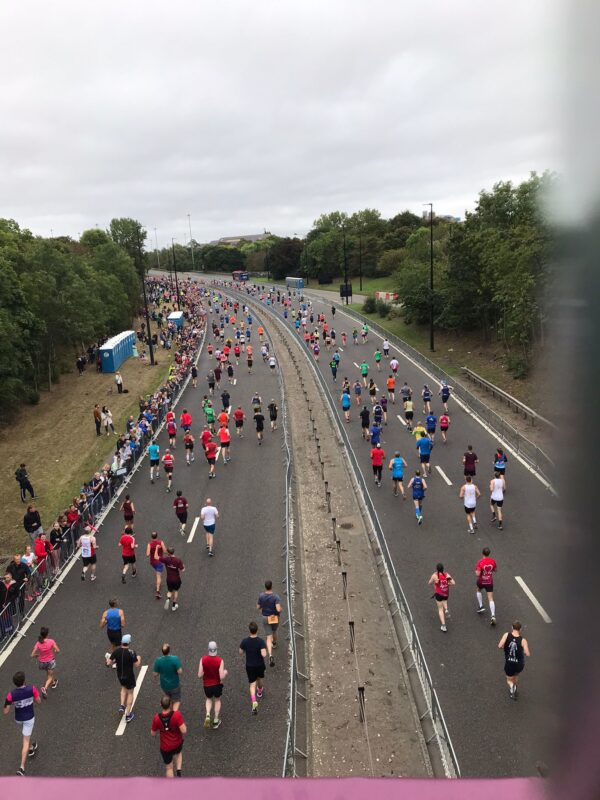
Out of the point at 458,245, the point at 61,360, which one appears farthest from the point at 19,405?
the point at 458,245

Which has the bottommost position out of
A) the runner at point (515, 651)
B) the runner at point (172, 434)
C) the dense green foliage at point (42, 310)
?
the runner at point (172, 434)

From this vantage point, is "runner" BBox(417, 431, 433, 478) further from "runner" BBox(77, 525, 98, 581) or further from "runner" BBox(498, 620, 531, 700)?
"runner" BBox(77, 525, 98, 581)

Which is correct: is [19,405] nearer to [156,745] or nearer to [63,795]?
[156,745]

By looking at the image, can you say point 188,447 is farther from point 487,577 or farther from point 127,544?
point 487,577

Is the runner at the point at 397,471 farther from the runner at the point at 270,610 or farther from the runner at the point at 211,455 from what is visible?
the runner at the point at 270,610

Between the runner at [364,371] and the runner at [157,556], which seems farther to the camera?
the runner at [364,371]

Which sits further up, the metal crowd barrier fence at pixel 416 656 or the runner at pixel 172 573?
the runner at pixel 172 573

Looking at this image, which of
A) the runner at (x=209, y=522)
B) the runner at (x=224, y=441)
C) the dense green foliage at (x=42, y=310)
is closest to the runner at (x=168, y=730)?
the runner at (x=209, y=522)

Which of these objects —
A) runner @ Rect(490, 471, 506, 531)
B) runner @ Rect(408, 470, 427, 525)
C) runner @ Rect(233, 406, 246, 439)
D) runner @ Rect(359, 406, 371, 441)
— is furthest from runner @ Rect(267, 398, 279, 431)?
runner @ Rect(490, 471, 506, 531)
